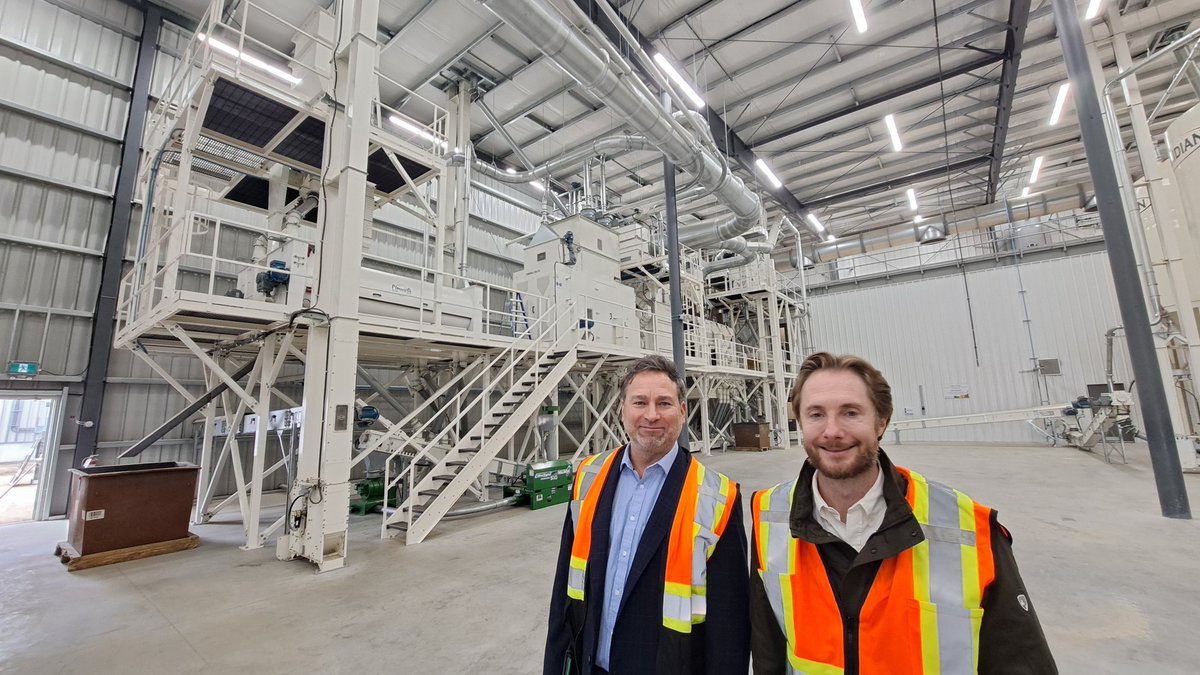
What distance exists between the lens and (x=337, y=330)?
18.2 ft

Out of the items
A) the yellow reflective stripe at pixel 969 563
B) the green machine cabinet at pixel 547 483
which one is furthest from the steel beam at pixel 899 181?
the yellow reflective stripe at pixel 969 563

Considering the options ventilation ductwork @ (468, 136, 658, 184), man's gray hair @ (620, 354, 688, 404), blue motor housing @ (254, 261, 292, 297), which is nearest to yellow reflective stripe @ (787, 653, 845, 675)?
man's gray hair @ (620, 354, 688, 404)

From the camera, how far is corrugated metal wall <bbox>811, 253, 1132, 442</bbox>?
17.1 m

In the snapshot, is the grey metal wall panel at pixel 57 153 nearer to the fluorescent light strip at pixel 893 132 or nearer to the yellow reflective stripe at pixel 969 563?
the yellow reflective stripe at pixel 969 563

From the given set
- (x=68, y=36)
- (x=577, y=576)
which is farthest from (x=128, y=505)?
(x=68, y=36)

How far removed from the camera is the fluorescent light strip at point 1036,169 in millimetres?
16547

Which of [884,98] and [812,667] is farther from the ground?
[884,98]

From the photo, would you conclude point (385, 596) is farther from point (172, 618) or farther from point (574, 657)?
point (574, 657)

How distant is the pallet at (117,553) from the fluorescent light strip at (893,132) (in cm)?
1833

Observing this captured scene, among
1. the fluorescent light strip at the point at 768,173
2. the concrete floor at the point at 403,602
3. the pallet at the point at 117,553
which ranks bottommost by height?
the concrete floor at the point at 403,602

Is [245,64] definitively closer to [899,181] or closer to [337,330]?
[337,330]

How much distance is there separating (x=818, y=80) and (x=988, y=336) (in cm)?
1327

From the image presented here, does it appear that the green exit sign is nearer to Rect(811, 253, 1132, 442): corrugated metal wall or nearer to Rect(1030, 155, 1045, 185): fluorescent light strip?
Rect(811, 253, 1132, 442): corrugated metal wall

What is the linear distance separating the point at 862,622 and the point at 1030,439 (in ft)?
73.7
